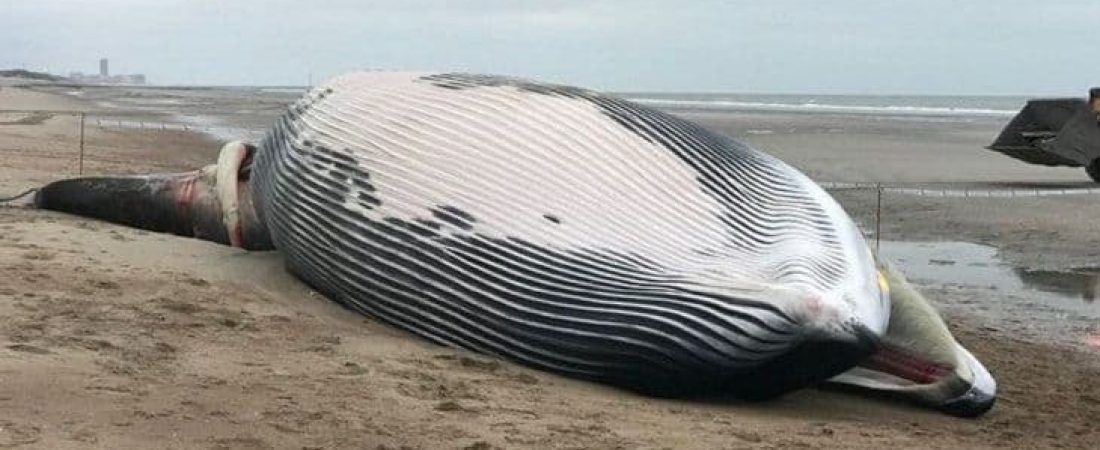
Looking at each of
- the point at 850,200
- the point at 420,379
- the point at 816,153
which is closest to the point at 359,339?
the point at 420,379

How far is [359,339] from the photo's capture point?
795 centimetres

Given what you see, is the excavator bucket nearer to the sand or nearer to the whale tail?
the sand

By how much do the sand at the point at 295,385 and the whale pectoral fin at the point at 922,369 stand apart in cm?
11

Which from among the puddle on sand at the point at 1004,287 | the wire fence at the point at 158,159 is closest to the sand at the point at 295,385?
the puddle on sand at the point at 1004,287

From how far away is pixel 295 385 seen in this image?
21.4 ft

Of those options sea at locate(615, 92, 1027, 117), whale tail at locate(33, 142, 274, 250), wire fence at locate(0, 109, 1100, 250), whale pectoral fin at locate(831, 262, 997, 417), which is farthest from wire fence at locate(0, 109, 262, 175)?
sea at locate(615, 92, 1027, 117)

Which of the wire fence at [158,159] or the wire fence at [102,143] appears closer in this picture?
the wire fence at [158,159]

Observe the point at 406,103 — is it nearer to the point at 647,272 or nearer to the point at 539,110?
the point at 539,110

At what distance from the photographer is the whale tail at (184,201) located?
11.6 metres

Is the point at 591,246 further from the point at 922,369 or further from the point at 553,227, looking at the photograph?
the point at 922,369

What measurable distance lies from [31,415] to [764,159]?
5730mm

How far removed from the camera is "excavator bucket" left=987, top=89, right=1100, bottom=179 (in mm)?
28391

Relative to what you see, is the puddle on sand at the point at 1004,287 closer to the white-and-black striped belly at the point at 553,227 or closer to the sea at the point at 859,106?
the white-and-black striped belly at the point at 553,227

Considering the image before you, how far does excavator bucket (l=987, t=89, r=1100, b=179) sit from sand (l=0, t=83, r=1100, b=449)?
60.2 feet
